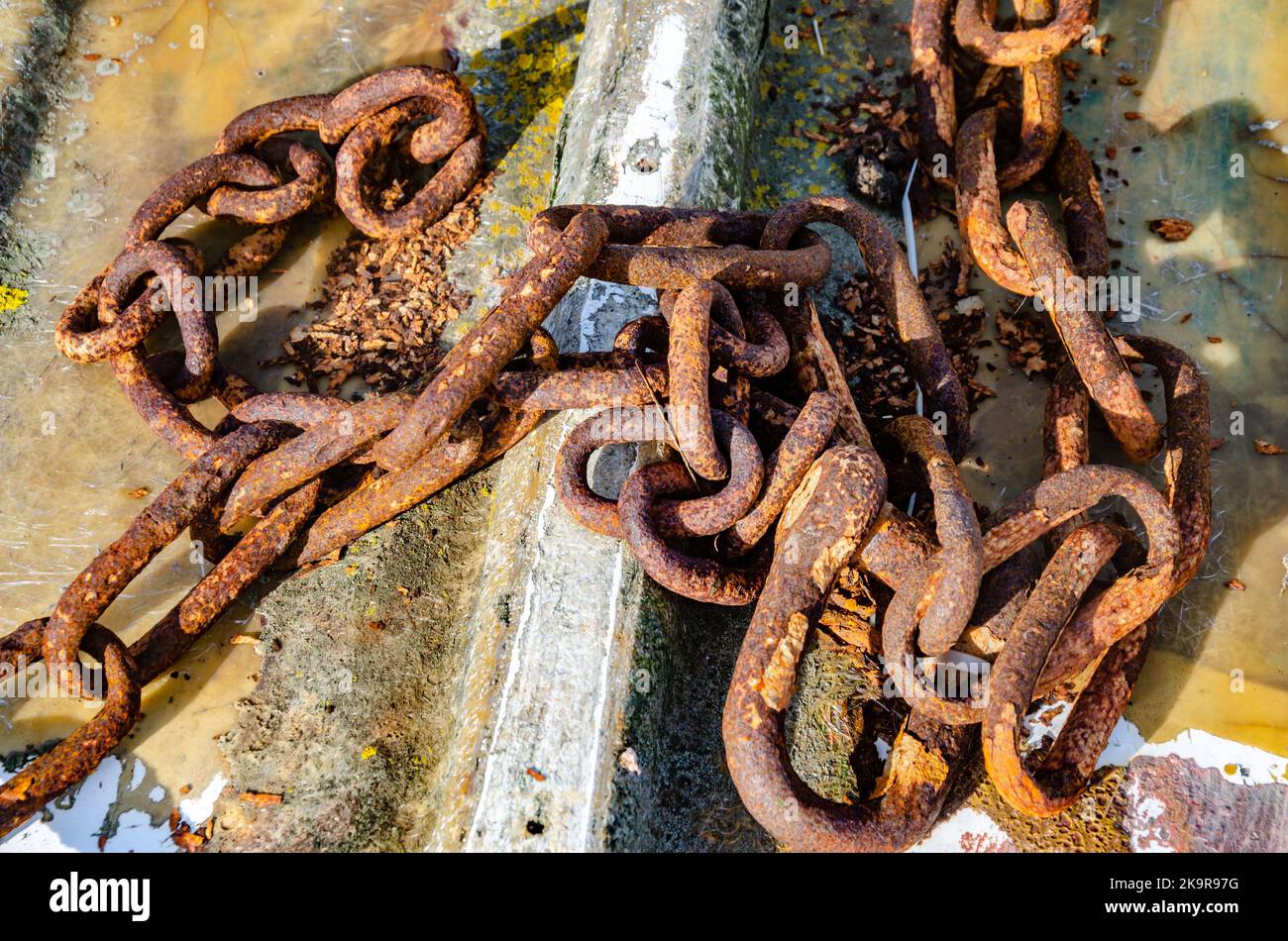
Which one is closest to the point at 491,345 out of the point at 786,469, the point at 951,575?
the point at 786,469

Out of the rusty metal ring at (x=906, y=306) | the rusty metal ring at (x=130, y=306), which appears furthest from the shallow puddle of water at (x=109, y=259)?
the rusty metal ring at (x=906, y=306)

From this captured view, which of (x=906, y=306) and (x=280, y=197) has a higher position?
(x=280, y=197)

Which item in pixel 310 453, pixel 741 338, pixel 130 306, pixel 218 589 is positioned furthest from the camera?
pixel 130 306

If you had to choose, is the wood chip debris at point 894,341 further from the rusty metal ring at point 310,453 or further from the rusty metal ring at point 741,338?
the rusty metal ring at point 310,453

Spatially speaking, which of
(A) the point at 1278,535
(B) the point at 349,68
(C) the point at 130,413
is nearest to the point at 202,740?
(C) the point at 130,413

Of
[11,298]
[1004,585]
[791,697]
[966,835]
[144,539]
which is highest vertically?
[11,298]

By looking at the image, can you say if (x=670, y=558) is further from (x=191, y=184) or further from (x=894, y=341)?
(x=191, y=184)

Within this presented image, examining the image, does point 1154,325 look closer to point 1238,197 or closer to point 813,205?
point 1238,197

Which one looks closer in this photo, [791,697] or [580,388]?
[791,697]
